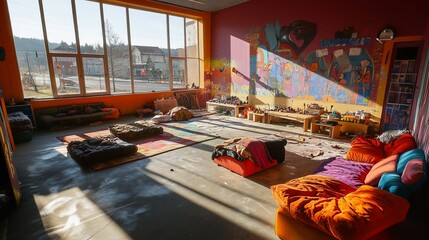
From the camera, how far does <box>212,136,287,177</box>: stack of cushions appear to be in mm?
3500

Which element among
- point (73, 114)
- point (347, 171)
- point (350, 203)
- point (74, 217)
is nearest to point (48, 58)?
point (73, 114)

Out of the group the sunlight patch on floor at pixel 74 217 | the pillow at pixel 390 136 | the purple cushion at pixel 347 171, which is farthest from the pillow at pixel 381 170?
the sunlight patch on floor at pixel 74 217

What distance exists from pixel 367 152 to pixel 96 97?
23.5ft

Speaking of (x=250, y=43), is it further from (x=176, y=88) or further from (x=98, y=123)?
(x=98, y=123)

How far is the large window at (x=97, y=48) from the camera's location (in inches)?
247

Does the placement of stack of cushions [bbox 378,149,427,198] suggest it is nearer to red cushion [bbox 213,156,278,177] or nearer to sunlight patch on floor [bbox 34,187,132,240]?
red cushion [bbox 213,156,278,177]

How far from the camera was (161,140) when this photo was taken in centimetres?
525

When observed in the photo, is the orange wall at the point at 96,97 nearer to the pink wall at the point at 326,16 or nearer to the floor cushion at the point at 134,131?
→ the pink wall at the point at 326,16

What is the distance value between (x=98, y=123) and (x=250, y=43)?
18.0 feet

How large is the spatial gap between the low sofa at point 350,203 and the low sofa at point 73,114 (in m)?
6.07

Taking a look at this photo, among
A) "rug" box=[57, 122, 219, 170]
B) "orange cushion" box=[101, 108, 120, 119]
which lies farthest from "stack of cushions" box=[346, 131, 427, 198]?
"orange cushion" box=[101, 108, 120, 119]

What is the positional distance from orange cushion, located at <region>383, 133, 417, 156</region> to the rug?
10.8ft

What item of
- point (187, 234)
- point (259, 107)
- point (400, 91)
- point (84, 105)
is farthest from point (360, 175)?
point (84, 105)

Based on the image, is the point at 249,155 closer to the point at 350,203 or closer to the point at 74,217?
the point at 350,203
